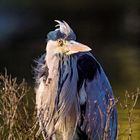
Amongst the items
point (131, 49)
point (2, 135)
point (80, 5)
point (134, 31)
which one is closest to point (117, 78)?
point (131, 49)

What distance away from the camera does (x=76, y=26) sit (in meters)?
18.3

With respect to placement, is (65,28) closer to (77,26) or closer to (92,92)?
(92,92)

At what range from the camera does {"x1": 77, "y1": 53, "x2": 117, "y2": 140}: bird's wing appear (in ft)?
15.8

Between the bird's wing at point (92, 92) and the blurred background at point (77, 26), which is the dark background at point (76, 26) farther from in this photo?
the bird's wing at point (92, 92)

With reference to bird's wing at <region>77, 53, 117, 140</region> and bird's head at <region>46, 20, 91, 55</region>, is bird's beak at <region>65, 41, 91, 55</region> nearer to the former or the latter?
bird's head at <region>46, 20, 91, 55</region>

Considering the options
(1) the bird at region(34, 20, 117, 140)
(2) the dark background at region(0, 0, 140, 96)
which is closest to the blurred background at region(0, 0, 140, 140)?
(2) the dark background at region(0, 0, 140, 96)

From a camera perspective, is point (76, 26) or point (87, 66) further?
point (76, 26)

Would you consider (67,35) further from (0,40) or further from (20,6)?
(20,6)

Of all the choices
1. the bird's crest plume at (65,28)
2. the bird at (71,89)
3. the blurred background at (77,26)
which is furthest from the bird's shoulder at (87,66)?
the blurred background at (77,26)

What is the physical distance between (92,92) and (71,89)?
117mm

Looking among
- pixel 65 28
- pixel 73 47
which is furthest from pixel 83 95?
pixel 65 28

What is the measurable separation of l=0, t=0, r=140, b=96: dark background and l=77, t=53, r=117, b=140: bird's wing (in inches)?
375

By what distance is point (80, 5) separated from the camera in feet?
62.5

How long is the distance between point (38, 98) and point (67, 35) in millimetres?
403
